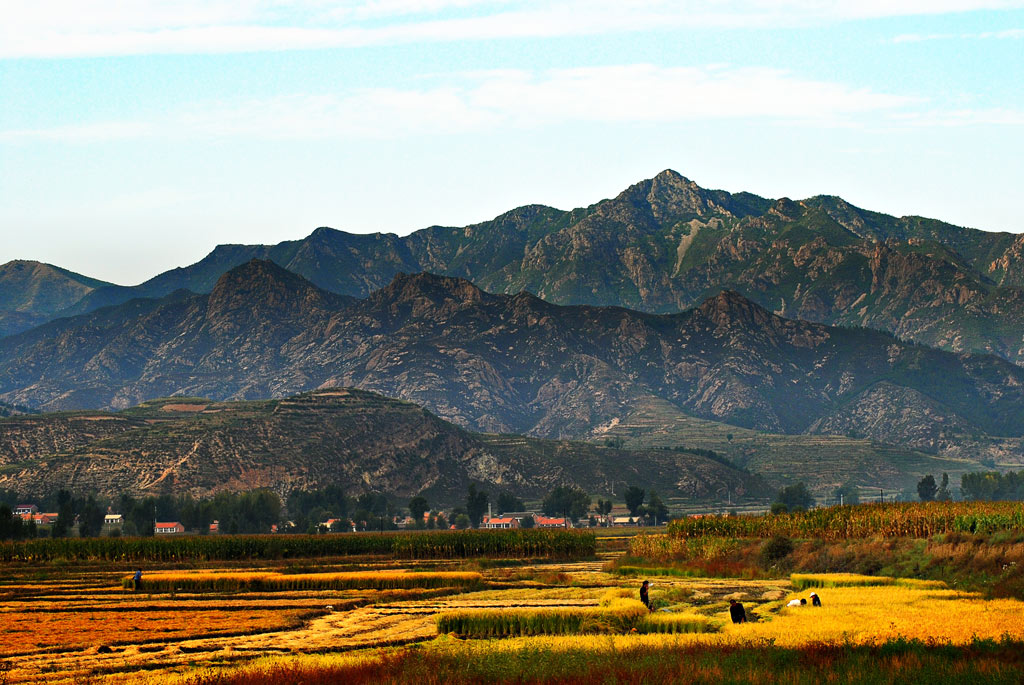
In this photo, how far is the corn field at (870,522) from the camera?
11025cm

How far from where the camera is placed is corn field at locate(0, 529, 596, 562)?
159000mm

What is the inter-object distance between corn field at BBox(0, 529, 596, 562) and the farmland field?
163 ft

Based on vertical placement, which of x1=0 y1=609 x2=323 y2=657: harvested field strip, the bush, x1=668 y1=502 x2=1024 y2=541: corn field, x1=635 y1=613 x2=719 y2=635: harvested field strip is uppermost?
x1=668 y1=502 x2=1024 y2=541: corn field

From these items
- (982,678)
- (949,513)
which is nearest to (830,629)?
(982,678)

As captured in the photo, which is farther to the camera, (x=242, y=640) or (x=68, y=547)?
(x=68, y=547)

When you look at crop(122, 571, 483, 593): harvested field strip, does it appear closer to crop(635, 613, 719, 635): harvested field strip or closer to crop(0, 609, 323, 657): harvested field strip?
crop(0, 609, 323, 657): harvested field strip

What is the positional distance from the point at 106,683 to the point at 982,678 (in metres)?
36.7

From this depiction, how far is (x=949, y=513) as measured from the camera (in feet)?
391

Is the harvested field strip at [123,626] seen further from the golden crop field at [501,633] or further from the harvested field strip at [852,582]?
the harvested field strip at [852,582]

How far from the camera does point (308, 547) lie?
16662 cm

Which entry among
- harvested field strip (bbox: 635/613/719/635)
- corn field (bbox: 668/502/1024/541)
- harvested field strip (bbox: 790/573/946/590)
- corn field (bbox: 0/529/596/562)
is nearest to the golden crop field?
harvested field strip (bbox: 635/613/719/635)

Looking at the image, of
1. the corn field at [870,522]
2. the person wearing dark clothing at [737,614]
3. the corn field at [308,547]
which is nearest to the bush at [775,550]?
the corn field at [870,522]

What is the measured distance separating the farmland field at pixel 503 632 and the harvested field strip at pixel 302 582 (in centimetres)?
24

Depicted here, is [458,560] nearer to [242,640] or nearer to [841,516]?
[841,516]
